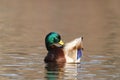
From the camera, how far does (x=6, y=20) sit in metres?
33.6

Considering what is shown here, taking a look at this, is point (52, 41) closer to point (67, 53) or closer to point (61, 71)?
point (67, 53)

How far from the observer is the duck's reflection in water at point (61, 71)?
17.3 meters

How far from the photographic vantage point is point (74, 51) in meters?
20.0

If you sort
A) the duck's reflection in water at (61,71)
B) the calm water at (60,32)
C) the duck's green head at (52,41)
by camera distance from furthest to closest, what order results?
1. the duck's green head at (52,41)
2. the calm water at (60,32)
3. the duck's reflection in water at (61,71)

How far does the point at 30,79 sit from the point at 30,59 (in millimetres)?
3319

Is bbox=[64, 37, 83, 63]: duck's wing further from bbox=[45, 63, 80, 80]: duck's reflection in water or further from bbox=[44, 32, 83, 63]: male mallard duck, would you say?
bbox=[45, 63, 80, 80]: duck's reflection in water

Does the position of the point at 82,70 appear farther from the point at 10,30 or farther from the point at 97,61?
the point at 10,30

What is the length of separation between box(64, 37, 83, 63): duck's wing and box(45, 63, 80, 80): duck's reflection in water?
31 cm

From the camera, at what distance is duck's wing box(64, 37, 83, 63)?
19.9 meters

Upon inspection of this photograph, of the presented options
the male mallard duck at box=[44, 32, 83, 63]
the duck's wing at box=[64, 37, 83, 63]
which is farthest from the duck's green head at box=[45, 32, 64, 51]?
the duck's wing at box=[64, 37, 83, 63]

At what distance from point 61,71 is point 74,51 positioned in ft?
5.37

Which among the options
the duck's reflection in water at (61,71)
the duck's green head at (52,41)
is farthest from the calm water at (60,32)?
the duck's green head at (52,41)

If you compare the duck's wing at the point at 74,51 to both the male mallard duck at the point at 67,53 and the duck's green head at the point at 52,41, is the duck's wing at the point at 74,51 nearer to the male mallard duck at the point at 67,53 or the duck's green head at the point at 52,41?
the male mallard duck at the point at 67,53

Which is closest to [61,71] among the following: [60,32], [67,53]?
[67,53]
